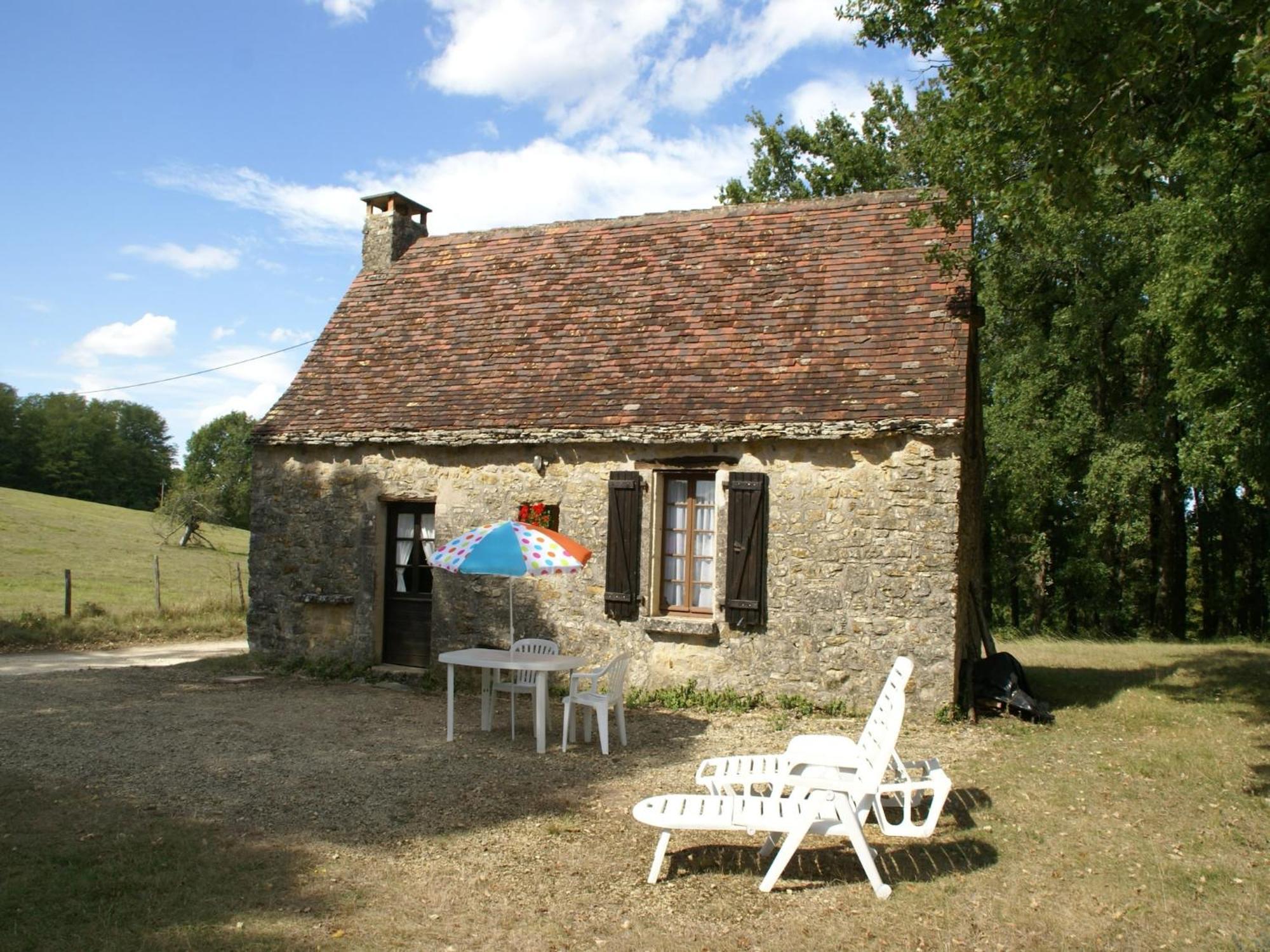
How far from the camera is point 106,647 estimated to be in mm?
15469

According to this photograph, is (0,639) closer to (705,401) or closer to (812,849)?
(705,401)

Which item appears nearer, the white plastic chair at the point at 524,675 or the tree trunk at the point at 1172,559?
the white plastic chair at the point at 524,675

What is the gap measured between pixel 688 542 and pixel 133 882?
6.89 meters

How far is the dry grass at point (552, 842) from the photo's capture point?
15.0ft

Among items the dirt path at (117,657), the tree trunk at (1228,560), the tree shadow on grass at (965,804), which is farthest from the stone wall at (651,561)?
the tree trunk at (1228,560)

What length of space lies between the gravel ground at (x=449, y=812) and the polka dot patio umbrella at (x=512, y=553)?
65.3 inches

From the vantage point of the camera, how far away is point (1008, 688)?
9.95 metres

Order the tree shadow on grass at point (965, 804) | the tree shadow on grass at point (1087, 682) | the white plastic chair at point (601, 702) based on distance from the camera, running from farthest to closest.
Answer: the tree shadow on grass at point (1087, 682), the white plastic chair at point (601, 702), the tree shadow on grass at point (965, 804)

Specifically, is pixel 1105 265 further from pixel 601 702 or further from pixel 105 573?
pixel 105 573

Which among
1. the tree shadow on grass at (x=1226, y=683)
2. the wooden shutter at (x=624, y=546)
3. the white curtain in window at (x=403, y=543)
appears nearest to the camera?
the wooden shutter at (x=624, y=546)

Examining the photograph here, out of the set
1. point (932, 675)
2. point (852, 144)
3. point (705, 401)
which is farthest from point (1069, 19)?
point (852, 144)

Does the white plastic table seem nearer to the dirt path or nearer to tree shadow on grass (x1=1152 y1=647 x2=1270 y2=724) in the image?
the dirt path

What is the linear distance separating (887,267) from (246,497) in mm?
52930

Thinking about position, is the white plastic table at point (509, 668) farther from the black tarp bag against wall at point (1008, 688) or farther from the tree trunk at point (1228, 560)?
the tree trunk at point (1228, 560)
